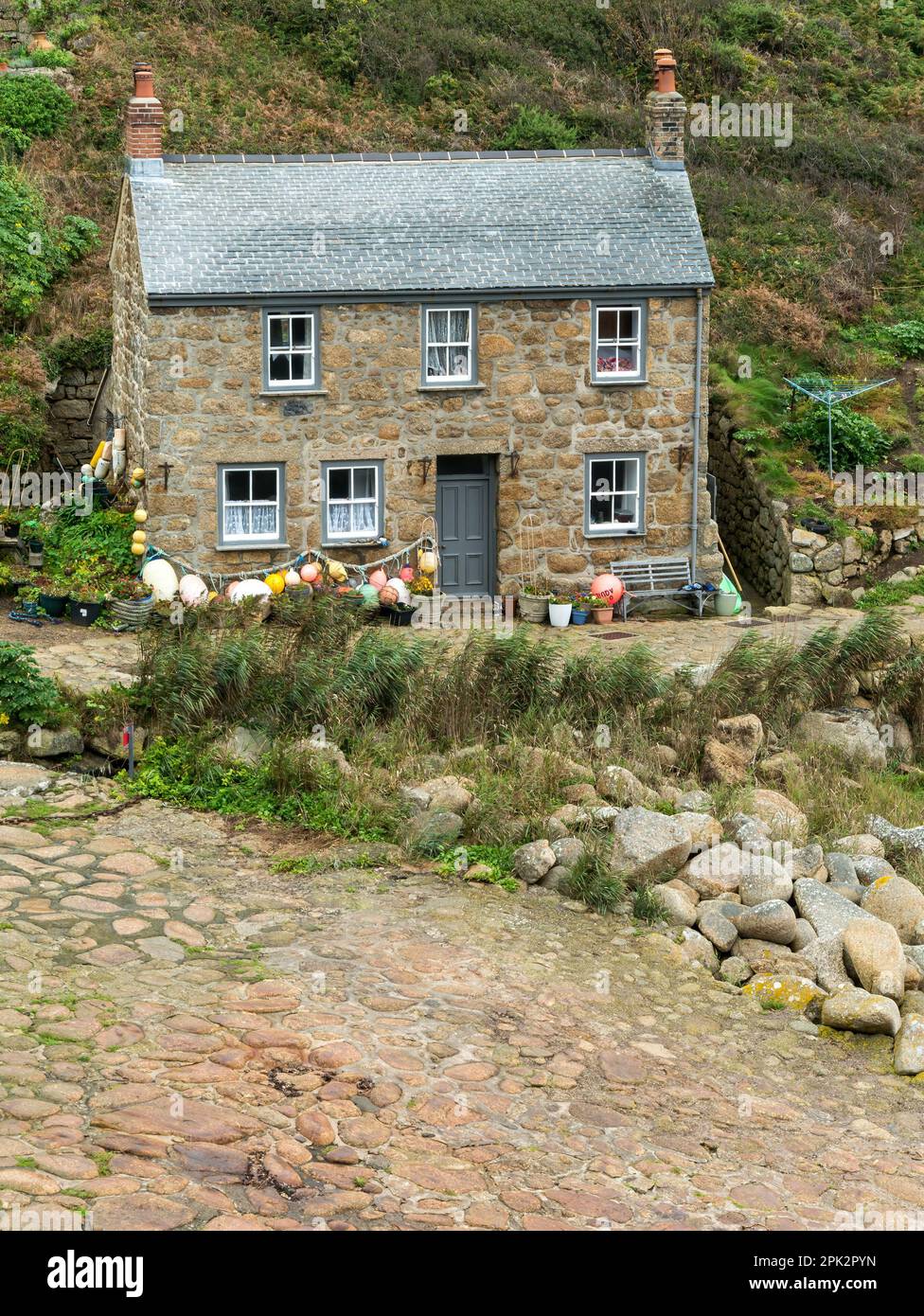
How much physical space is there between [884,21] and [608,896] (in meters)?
27.6

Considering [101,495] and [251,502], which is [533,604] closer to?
[251,502]

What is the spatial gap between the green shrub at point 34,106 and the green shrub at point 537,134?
7.80m

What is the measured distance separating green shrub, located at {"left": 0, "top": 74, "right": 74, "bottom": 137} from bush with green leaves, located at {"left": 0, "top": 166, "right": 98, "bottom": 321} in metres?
1.67

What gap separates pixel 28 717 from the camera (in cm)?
1698

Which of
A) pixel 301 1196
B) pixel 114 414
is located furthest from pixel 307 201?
pixel 301 1196

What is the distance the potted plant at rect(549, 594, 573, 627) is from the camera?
23.4m

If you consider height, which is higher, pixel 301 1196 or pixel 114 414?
pixel 114 414

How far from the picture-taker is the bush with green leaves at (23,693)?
55.4 feet

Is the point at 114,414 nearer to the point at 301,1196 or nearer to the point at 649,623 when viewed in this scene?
the point at 649,623

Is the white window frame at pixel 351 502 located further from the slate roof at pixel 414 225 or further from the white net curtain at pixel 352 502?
the slate roof at pixel 414 225

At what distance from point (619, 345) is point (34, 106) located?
43.0ft

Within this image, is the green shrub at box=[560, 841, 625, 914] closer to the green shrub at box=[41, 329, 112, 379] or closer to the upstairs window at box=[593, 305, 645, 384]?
the upstairs window at box=[593, 305, 645, 384]

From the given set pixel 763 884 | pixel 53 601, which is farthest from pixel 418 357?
pixel 763 884
